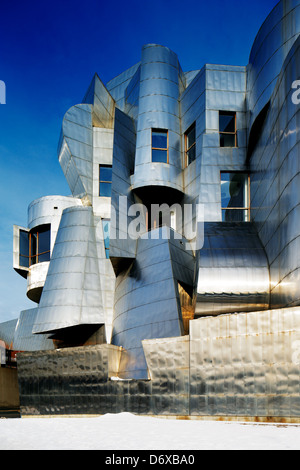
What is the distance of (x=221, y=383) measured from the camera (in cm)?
1617

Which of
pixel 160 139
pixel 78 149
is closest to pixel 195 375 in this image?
pixel 160 139

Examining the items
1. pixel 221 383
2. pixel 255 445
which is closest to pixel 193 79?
pixel 221 383

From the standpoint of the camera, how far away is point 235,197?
963 inches

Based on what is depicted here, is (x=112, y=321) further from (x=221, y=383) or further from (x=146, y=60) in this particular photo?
(x=146, y=60)

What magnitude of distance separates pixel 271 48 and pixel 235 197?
671 centimetres

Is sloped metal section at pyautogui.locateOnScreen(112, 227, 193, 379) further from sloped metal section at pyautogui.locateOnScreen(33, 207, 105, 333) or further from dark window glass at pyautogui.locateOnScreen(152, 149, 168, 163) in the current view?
dark window glass at pyautogui.locateOnScreen(152, 149, 168, 163)

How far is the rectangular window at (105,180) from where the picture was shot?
2916 cm

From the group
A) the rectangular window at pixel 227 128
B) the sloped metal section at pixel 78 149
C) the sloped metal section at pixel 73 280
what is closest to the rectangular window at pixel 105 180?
the sloped metal section at pixel 78 149

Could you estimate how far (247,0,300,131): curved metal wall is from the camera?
20.2 metres

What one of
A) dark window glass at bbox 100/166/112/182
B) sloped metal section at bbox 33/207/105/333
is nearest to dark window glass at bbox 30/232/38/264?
sloped metal section at bbox 33/207/105/333

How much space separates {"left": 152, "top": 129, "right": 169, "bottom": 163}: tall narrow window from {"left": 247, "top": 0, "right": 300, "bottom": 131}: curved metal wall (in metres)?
5.21

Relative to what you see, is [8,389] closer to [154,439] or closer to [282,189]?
[282,189]
